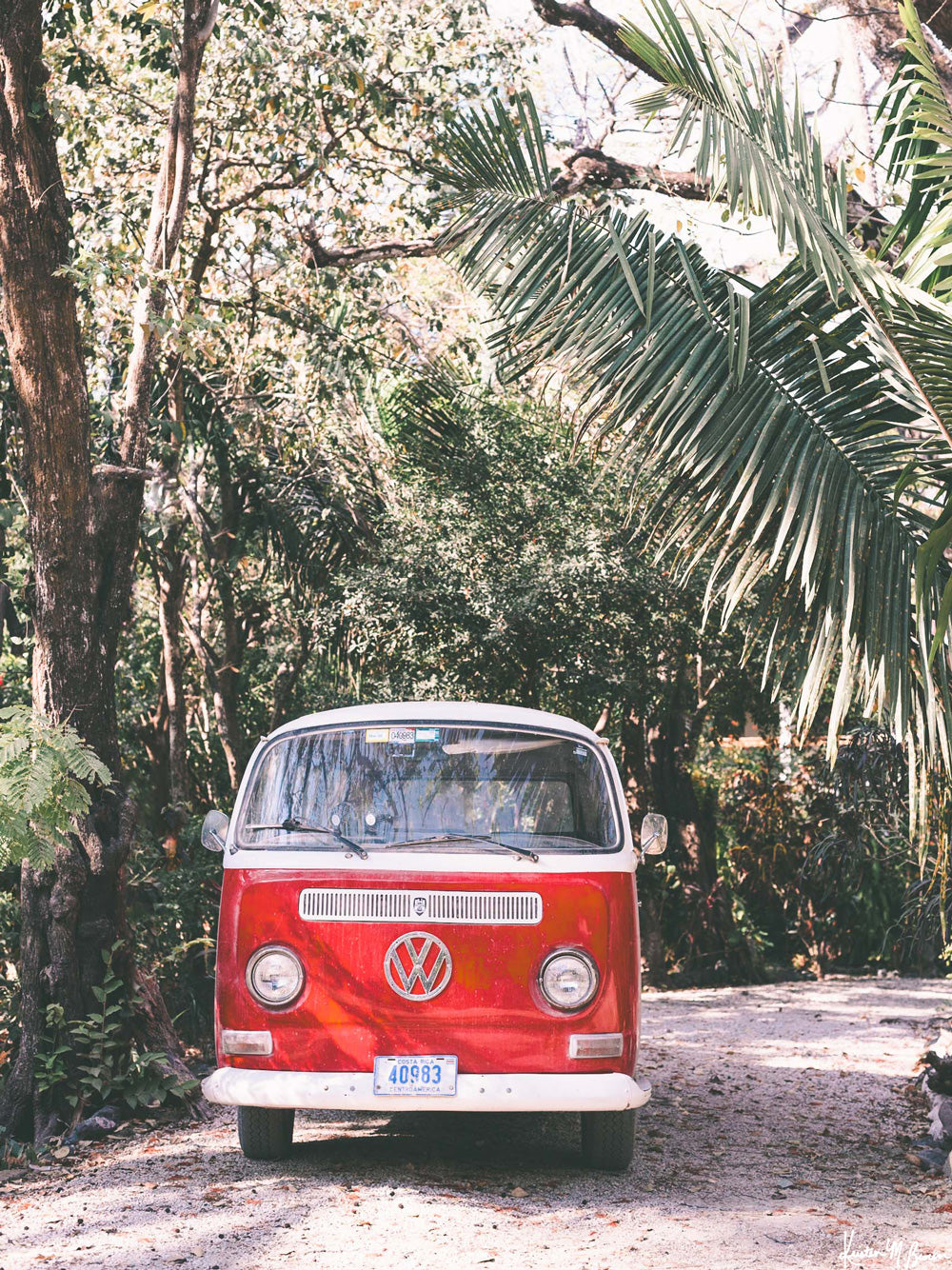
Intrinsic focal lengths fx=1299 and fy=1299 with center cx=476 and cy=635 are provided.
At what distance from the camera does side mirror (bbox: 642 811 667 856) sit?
19.5 feet

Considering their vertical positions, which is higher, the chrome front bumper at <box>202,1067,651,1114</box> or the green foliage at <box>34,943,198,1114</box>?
the chrome front bumper at <box>202,1067,651,1114</box>

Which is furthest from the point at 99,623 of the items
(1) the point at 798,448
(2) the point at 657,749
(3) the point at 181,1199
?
(2) the point at 657,749

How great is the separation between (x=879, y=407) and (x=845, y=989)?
8.86 metres

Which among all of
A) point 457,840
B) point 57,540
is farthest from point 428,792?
point 57,540

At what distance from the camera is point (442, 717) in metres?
5.88

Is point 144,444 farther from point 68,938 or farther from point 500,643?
point 500,643

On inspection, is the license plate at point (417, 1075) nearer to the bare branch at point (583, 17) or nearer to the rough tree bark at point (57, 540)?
the rough tree bark at point (57, 540)

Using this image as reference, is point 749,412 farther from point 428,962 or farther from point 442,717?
point 428,962

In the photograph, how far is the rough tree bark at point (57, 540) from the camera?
6.98m

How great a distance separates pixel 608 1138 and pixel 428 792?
166 cm

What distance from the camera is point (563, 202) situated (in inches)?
245
